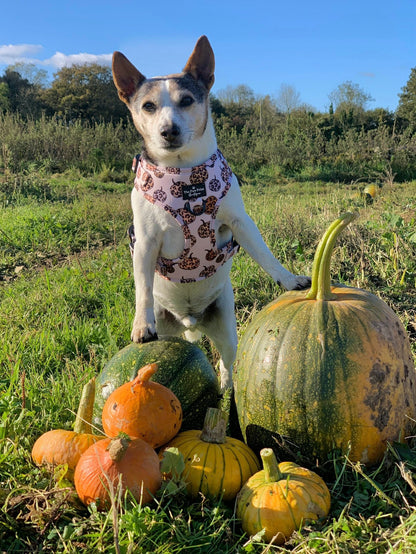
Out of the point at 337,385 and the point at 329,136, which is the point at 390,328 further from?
the point at 329,136

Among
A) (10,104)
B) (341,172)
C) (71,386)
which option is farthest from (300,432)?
(10,104)

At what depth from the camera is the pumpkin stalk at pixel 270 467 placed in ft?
6.18

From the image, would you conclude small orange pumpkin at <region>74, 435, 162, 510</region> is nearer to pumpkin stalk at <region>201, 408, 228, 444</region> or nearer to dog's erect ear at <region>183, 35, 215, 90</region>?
pumpkin stalk at <region>201, 408, 228, 444</region>

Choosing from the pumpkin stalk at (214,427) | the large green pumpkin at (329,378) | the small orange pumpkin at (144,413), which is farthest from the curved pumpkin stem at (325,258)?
the small orange pumpkin at (144,413)

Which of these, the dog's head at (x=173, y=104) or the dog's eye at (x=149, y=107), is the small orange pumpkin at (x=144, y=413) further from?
the dog's eye at (x=149, y=107)

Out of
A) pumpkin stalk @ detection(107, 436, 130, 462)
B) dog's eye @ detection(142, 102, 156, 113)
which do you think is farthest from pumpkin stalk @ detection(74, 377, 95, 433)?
dog's eye @ detection(142, 102, 156, 113)

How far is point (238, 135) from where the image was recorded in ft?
70.9

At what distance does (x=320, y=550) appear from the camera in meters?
1.74

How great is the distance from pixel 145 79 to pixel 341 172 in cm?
1579

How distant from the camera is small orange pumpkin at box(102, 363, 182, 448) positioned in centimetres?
218

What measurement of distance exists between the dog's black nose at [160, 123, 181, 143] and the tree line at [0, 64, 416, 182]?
7.63m

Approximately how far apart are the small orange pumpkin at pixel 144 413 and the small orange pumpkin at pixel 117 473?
0.16 meters

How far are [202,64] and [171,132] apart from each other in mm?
587

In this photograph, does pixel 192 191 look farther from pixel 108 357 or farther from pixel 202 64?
pixel 108 357
